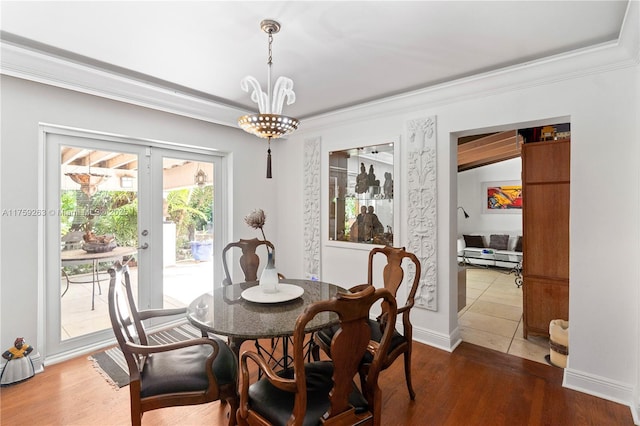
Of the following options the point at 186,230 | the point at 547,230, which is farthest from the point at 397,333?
the point at 186,230

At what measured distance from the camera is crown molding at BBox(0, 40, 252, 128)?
7.28ft

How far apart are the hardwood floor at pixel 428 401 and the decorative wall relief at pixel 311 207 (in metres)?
1.76

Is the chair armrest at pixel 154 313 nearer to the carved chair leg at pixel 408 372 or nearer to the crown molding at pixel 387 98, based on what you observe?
the carved chair leg at pixel 408 372

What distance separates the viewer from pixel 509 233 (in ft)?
24.3

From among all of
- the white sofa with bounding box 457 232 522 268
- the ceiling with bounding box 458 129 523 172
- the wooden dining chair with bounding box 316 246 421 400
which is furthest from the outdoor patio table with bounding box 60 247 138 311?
the white sofa with bounding box 457 232 522 268

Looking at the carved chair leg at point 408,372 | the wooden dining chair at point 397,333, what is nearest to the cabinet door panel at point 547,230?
the wooden dining chair at point 397,333

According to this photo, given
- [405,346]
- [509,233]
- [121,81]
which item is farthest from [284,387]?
[509,233]

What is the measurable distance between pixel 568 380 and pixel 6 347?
175 inches

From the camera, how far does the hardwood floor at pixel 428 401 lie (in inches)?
78.9

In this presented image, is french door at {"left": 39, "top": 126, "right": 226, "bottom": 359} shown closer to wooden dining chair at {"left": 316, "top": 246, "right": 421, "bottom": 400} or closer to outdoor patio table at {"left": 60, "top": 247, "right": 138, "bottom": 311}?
outdoor patio table at {"left": 60, "top": 247, "right": 138, "bottom": 311}

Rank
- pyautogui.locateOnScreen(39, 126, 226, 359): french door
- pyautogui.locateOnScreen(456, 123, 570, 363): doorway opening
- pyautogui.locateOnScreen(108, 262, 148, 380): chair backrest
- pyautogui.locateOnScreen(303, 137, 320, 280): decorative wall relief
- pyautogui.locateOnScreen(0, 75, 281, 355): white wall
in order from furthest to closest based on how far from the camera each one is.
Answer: pyautogui.locateOnScreen(303, 137, 320, 280): decorative wall relief < pyautogui.locateOnScreen(456, 123, 570, 363): doorway opening < pyautogui.locateOnScreen(39, 126, 226, 359): french door < pyautogui.locateOnScreen(0, 75, 281, 355): white wall < pyautogui.locateOnScreen(108, 262, 148, 380): chair backrest

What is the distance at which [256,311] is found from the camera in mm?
1911

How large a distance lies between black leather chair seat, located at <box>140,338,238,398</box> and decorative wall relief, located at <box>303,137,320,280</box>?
224cm

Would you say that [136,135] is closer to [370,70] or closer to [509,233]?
[370,70]
